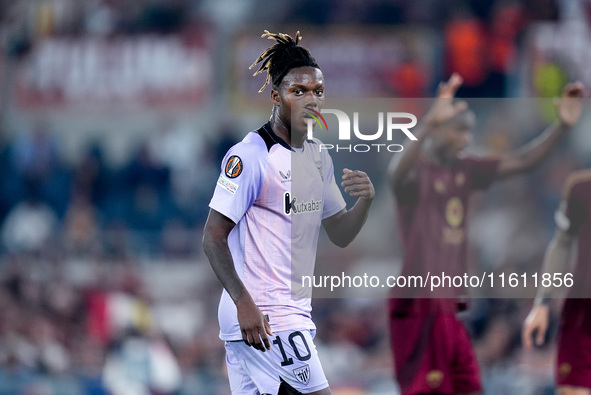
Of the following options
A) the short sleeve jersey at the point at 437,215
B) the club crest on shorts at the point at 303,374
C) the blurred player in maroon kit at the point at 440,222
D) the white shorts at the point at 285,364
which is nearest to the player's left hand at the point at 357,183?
the white shorts at the point at 285,364

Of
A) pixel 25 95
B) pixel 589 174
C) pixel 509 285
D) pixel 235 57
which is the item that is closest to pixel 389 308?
pixel 509 285

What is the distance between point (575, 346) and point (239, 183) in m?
3.12

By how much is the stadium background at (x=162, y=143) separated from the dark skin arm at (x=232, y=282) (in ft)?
14.6

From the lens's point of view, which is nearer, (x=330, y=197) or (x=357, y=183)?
(x=357, y=183)

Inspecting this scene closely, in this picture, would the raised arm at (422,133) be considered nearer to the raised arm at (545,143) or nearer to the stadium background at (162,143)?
the raised arm at (545,143)

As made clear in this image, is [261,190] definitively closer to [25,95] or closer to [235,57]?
[235,57]

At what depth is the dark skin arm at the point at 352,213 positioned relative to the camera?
15.3 feet

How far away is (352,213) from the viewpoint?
5.00 meters

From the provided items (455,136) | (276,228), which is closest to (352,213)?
(276,228)

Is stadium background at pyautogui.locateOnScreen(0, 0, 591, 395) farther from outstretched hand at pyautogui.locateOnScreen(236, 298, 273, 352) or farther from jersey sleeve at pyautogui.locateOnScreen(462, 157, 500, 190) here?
outstretched hand at pyautogui.locateOnScreen(236, 298, 273, 352)

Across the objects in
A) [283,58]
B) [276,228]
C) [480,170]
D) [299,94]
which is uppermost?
[283,58]

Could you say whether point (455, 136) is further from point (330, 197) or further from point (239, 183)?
point (239, 183)

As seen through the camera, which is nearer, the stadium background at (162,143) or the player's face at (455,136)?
the player's face at (455,136)

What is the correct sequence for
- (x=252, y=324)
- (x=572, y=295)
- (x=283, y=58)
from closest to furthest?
(x=252, y=324)
(x=283, y=58)
(x=572, y=295)
